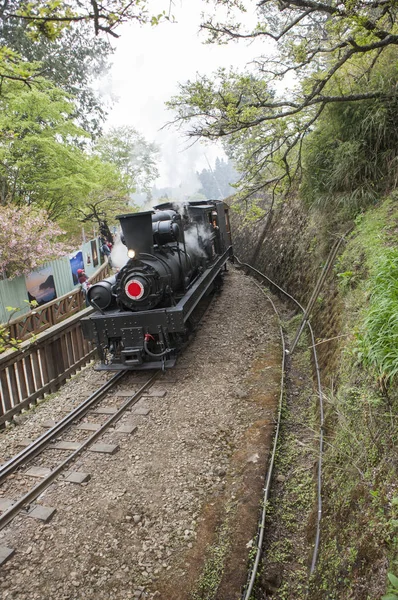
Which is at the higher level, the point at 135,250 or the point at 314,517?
the point at 135,250

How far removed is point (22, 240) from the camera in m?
10.9

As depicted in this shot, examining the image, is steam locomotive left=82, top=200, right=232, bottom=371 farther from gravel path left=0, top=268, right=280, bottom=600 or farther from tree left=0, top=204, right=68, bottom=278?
tree left=0, top=204, right=68, bottom=278

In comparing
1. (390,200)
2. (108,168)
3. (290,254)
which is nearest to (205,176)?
(108,168)

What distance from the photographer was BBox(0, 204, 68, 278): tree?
35.0 feet

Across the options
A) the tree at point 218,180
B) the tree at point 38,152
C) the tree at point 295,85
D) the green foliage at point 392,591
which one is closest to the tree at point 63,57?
the tree at point 38,152

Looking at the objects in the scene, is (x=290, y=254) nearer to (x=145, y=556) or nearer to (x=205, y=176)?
(x=145, y=556)

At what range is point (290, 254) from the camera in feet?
40.0

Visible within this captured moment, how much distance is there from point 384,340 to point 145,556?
298cm

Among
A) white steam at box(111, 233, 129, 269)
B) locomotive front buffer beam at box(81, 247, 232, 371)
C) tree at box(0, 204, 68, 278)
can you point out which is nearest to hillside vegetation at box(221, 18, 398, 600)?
locomotive front buffer beam at box(81, 247, 232, 371)

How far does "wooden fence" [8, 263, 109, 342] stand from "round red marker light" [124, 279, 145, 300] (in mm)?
2727

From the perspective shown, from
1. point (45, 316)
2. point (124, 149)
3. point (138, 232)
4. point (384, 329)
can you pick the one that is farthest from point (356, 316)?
point (124, 149)

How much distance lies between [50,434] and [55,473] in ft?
3.18

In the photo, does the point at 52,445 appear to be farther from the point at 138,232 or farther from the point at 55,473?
the point at 138,232

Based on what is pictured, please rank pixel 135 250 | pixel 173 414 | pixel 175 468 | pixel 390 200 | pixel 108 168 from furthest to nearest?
pixel 108 168 → pixel 135 250 → pixel 390 200 → pixel 173 414 → pixel 175 468
